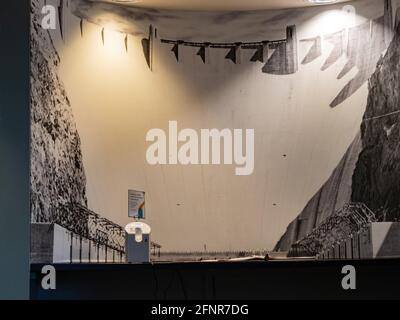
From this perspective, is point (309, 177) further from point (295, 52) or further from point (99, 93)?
point (99, 93)

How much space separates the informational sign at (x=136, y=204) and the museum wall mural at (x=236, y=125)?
2 centimetres

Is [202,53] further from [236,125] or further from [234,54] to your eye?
[236,125]

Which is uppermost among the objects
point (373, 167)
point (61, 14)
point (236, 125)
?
point (61, 14)

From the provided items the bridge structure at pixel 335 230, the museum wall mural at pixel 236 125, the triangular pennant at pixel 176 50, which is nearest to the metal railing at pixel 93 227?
the museum wall mural at pixel 236 125

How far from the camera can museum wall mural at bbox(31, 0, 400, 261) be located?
2908mm

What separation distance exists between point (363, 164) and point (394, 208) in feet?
0.75

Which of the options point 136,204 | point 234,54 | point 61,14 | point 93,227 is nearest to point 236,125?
point 234,54

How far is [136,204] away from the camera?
9.68 feet

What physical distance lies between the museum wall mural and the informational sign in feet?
0.06

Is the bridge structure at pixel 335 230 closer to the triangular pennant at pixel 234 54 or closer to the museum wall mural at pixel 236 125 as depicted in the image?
the museum wall mural at pixel 236 125

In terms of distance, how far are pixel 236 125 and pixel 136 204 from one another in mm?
558

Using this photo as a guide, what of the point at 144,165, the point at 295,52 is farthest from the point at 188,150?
the point at 295,52

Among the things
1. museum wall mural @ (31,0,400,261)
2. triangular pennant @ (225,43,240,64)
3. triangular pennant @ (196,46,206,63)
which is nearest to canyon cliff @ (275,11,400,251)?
museum wall mural @ (31,0,400,261)

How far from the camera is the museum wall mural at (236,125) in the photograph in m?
2.91
